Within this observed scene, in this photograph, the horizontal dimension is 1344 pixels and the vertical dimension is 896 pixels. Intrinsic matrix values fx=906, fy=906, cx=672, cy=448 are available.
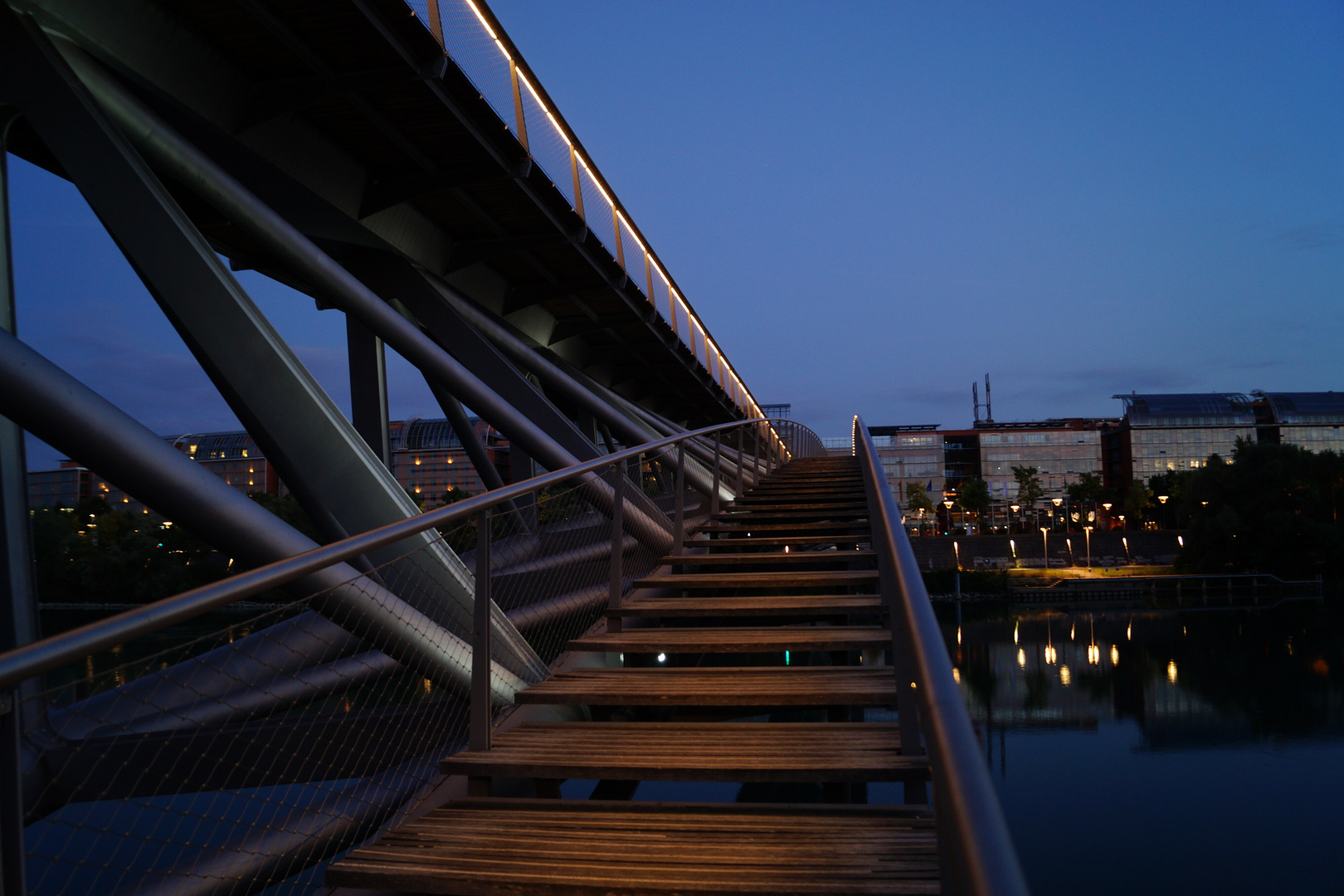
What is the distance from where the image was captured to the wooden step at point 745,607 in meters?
5.29

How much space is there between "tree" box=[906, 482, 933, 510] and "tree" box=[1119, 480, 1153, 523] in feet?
67.2

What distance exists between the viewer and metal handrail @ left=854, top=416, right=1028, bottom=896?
0.98 metres

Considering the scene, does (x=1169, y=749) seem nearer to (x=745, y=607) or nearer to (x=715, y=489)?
(x=715, y=489)

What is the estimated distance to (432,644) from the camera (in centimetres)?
431

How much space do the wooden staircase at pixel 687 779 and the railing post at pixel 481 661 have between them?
0.08 metres

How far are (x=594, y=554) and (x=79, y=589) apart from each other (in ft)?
42.8

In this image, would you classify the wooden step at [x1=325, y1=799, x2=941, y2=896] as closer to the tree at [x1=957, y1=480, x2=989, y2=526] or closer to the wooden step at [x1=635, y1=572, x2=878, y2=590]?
the wooden step at [x1=635, y1=572, x2=878, y2=590]

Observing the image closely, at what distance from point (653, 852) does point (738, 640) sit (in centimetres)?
210

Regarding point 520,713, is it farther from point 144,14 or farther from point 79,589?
point 79,589

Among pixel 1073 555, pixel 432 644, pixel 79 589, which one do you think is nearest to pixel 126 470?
pixel 432 644

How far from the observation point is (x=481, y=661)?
11.6 feet

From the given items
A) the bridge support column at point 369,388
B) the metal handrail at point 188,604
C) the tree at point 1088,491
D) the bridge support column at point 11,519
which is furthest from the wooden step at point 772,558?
the tree at point 1088,491

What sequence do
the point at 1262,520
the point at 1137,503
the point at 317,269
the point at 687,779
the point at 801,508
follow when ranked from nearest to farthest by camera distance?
the point at 687,779 < the point at 317,269 < the point at 801,508 < the point at 1262,520 < the point at 1137,503

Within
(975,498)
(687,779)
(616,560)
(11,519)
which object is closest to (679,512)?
(616,560)
